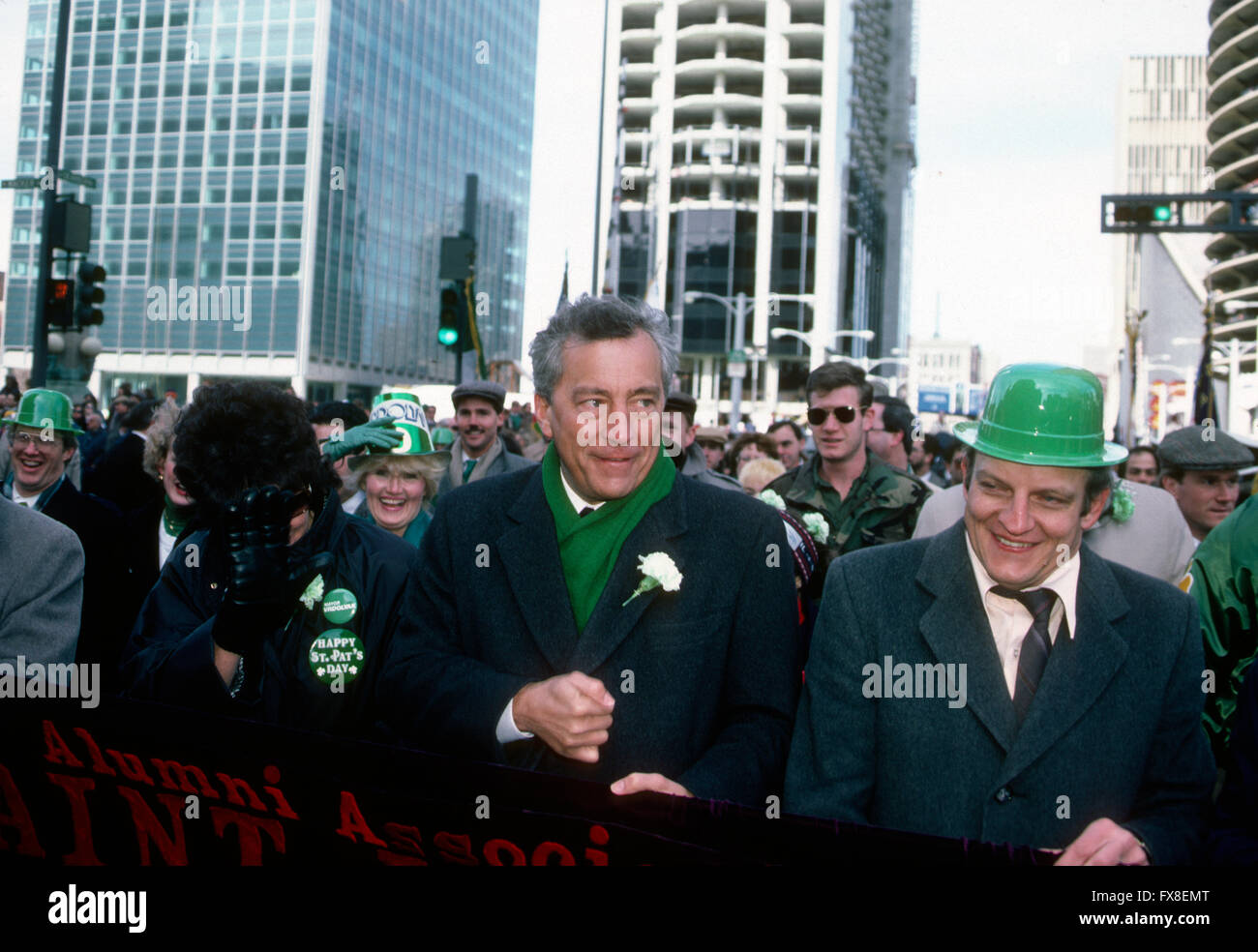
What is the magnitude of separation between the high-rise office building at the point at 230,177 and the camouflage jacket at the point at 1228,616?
6561cm

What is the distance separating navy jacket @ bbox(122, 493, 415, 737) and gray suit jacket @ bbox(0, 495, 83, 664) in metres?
0.20

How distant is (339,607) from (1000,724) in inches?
73.0

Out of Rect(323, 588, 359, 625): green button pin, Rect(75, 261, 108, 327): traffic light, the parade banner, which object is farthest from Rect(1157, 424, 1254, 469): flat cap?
Rect(75, 261, 108, 327): traffic light

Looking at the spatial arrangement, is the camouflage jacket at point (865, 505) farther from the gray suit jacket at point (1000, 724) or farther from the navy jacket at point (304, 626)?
the gray suit jacket at point (1000, 724)

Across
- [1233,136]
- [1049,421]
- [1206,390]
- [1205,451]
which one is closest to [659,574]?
[1049,421]

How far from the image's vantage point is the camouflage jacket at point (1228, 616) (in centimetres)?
320

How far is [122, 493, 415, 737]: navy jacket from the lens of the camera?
10.0ft

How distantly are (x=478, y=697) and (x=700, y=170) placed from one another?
80.2 metres

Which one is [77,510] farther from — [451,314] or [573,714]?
[451,314]

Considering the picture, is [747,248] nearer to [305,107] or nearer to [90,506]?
[305,107]

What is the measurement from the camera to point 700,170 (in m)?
79.1

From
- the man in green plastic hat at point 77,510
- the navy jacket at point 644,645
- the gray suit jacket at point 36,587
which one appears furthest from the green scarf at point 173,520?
the navy jacket at point 644,645

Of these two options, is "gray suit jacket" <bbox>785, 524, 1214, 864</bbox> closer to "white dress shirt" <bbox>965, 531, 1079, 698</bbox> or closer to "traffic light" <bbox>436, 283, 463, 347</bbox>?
"white dress shirt" <bbox>965, 531, 1079, 698</bbox>
